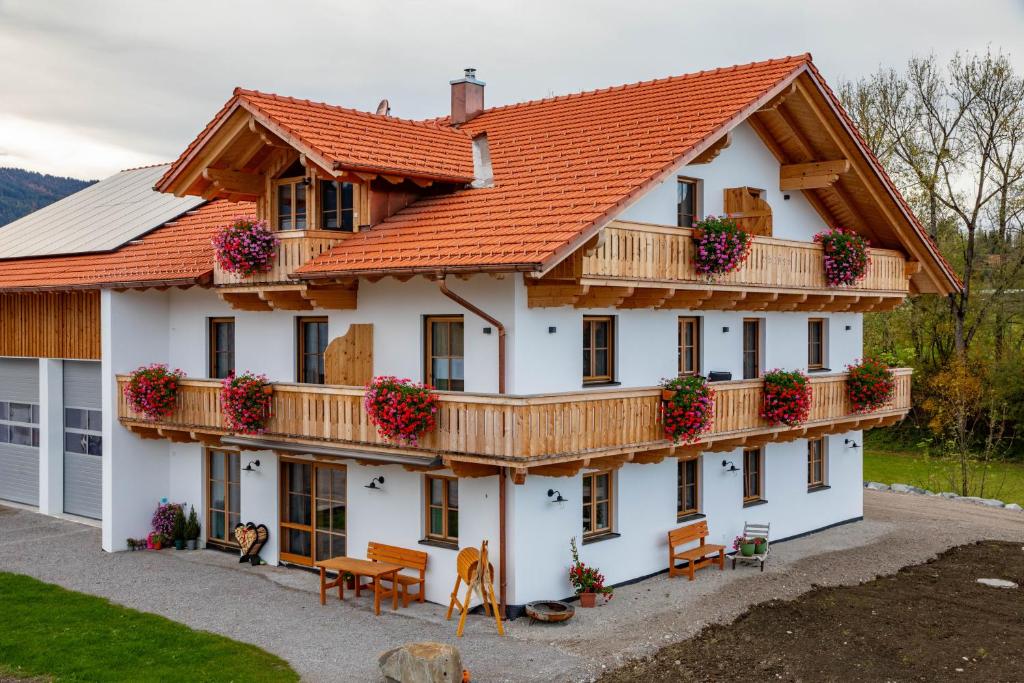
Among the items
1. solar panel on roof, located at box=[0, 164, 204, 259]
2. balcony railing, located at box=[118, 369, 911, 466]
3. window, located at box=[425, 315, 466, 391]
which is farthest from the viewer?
solar panel on roof, located at box=[0, 164, 204, 259]

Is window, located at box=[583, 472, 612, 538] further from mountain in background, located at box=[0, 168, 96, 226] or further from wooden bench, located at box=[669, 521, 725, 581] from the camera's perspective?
mountain in background, located at box=[0, 168, 96, 226]

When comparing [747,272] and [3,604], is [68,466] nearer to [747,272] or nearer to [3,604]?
[3,604]

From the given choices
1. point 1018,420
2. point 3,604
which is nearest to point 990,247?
point 1018,420

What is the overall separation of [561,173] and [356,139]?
3.57 metres

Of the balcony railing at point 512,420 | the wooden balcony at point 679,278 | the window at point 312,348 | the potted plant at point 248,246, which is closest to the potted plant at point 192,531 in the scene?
the balcony railing at point 512,420

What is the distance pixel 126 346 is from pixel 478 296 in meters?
8.57

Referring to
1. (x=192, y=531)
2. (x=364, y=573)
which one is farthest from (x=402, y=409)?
(x=192, y=531)

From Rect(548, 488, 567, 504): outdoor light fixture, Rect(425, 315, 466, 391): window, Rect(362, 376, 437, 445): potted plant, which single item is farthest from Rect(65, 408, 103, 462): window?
Rect(548, 488, 567, 504): outdoor light fixture

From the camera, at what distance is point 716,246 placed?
54.0 feet

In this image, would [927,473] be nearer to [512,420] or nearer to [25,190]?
[512,420]

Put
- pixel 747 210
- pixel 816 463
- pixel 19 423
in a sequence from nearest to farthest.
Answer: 1. pixel 747 210
2. pixel 816 463
3. pixel 19 423

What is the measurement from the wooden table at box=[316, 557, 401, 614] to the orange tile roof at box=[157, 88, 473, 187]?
6.31 m

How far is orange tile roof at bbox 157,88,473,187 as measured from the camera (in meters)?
16.8

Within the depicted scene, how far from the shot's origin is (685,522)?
61.8 ft
